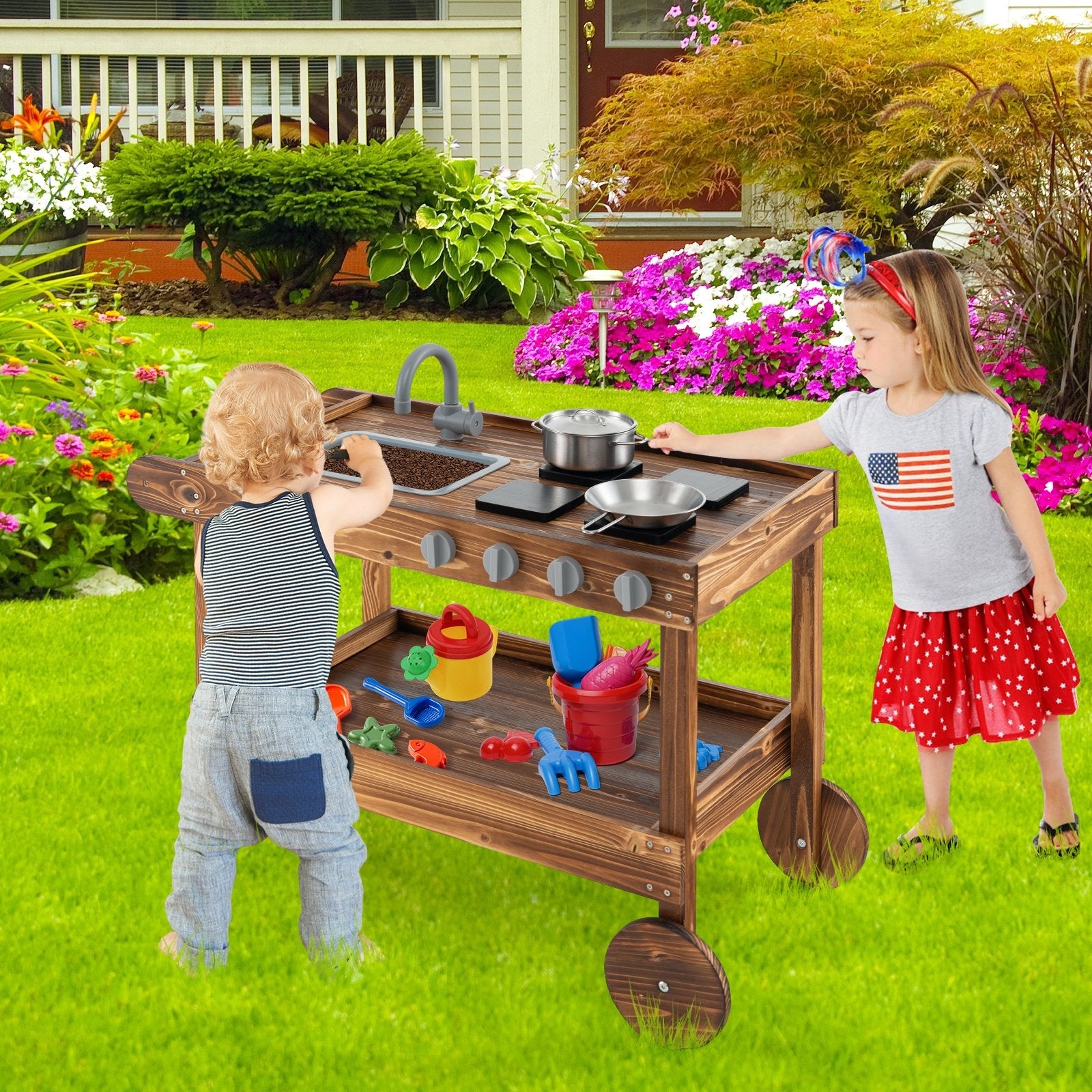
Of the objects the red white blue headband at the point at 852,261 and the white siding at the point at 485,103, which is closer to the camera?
the red white blue headband at the point at 852,261

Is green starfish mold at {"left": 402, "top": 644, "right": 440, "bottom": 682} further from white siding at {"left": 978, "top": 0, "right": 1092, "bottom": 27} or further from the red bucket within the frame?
white siding at {"left": 978, "top": 0, "right": 1092, "bottom": 27}

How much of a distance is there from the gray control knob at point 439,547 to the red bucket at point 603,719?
1.61 ft

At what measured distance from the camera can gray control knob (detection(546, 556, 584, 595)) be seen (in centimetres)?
245

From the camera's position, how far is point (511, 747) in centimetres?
300

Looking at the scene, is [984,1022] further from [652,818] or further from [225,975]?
[225,975]

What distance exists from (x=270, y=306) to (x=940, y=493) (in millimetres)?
7564

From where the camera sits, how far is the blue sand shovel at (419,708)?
3176 millimetres

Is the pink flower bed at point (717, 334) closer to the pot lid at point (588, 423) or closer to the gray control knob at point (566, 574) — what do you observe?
the pot lid at point (588, 423)

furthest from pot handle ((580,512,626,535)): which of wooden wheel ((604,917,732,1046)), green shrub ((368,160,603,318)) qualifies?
green shrub ((368,160,603,318))

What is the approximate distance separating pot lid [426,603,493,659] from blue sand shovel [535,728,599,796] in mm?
395

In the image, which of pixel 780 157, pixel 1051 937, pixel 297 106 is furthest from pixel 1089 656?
pixel 297 106

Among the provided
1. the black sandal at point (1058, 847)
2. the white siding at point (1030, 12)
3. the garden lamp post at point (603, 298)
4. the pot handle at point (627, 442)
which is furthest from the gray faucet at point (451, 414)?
the white siding at point (1030, 12)

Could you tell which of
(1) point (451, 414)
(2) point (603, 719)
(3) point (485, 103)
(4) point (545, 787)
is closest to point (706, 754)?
(2) point (603, 719)

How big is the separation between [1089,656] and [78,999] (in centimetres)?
292
